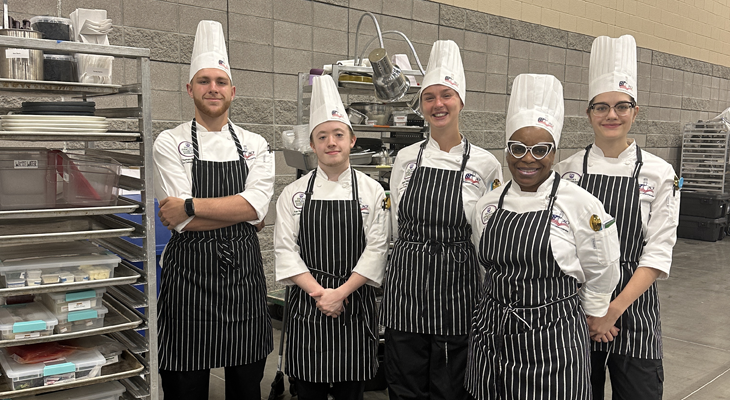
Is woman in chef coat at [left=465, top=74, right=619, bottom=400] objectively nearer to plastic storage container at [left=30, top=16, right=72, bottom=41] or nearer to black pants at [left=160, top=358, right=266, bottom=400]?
black pants at [left=160, top=358, right=266, bottom=400]

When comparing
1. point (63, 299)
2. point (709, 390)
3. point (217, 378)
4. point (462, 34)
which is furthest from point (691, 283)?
point (63, 299)

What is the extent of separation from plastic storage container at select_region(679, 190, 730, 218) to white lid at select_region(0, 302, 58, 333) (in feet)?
29.7

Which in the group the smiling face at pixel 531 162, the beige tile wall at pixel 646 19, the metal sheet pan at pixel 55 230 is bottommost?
the metal sheet pan at pixel 55 230

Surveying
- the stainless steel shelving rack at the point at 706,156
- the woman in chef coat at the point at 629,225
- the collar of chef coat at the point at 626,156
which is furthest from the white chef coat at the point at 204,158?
the stainless steel shelving rack at the point at 706,156

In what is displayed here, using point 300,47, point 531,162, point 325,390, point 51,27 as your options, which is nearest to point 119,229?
point 51,27

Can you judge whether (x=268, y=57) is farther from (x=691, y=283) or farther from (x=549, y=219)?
(x=691, y=283)

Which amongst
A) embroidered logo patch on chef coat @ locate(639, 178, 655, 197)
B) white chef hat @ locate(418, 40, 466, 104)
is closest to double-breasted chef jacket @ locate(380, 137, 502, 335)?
white chef hat @ locate(418, 40, 466, 104)

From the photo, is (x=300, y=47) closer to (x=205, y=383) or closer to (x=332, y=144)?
(x=332, y=144)

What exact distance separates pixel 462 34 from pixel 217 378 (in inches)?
179

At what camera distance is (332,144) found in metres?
2.56

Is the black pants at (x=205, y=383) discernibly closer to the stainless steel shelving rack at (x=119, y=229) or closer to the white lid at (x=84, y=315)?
the stainless steel shelving rack at (x=119, y=229)

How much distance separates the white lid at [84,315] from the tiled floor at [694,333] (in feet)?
4.66

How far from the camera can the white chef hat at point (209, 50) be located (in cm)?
260

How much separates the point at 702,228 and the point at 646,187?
7.89 m
